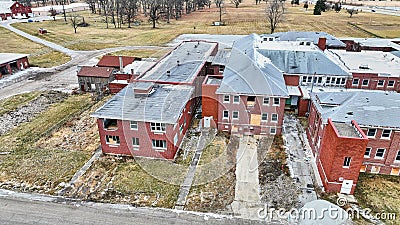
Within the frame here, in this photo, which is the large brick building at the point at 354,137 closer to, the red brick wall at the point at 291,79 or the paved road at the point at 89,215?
the paved road at the point at 89,215

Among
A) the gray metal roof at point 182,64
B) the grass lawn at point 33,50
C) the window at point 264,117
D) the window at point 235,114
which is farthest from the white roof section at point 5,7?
the window at point 264,117

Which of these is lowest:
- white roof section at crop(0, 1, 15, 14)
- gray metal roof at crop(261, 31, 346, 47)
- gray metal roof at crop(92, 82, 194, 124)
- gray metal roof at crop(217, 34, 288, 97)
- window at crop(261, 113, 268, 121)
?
window at crop(261, 113, 268, 121)

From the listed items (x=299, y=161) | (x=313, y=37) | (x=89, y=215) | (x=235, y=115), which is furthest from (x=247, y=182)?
(x=313, y=37)

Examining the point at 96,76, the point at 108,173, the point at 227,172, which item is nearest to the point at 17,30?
the point at 96,76

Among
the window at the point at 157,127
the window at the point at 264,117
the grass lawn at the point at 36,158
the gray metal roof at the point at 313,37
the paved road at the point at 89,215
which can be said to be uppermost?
the gray metal roof at the point at 313,37

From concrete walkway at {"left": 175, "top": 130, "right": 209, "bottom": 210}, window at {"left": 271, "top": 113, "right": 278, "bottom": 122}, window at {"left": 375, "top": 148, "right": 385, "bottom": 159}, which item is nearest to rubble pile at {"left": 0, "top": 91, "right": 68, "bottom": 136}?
concrete walkway at {"left": 175, "top": 130, "right": 209, "bottom": 210}

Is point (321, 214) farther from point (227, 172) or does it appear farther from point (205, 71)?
point (205, 71)

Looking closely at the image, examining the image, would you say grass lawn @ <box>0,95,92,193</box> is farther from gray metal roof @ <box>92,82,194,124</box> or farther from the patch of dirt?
the patch of dirt
